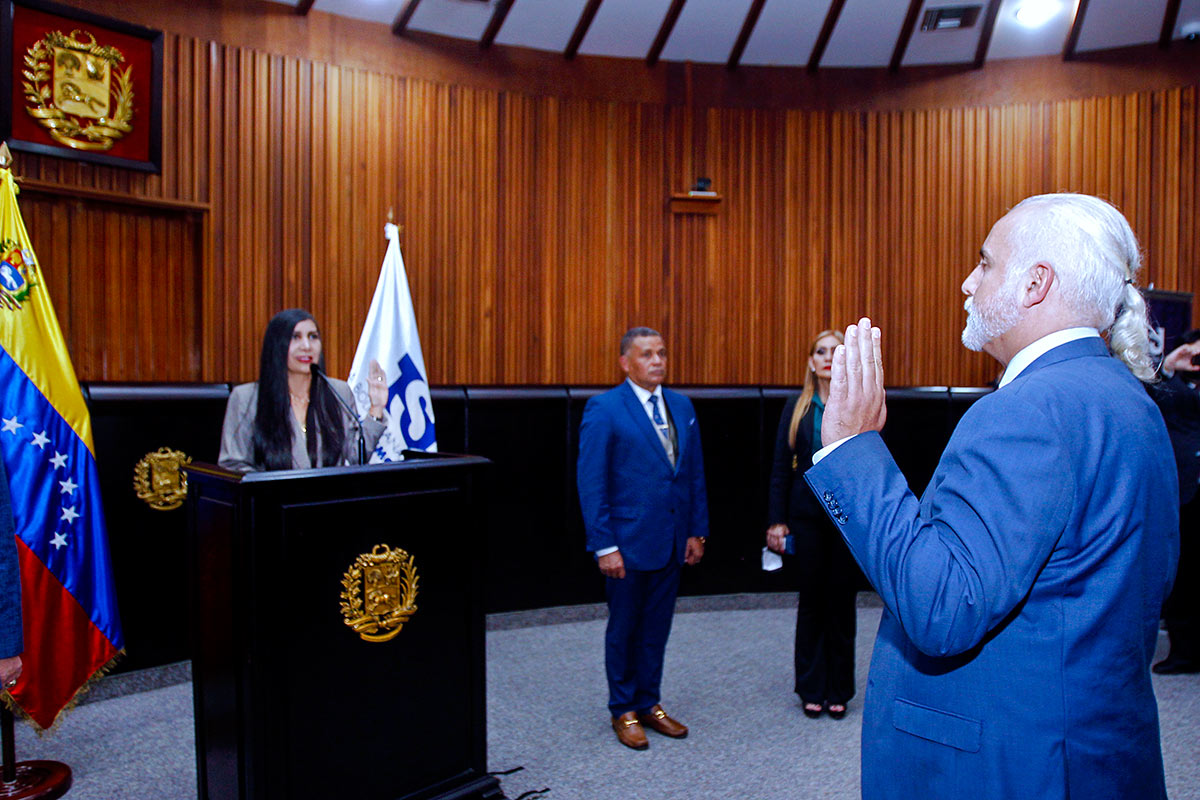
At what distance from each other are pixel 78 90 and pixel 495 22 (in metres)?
2.29

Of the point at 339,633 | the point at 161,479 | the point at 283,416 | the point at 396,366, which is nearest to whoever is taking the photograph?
the point at 339,633

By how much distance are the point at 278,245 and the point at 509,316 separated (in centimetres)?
140

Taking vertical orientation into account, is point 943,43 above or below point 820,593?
above

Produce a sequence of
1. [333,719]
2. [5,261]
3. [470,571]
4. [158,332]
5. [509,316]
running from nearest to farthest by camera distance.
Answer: [333,719] < [470,571] < [5,261] < [158,332] < [509,316]

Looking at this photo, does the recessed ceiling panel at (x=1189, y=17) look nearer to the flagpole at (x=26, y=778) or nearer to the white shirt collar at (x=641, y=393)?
the white shirt collar at (x=641, y=393)

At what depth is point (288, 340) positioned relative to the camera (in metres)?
2.97

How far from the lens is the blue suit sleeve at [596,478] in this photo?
3.05 metres

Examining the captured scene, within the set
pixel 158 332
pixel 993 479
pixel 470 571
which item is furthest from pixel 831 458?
pixel 158 332

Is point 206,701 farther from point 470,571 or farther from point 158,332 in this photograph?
point 158,332

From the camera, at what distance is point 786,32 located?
17.4 ft

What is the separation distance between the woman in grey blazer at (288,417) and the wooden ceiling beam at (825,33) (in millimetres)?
3943

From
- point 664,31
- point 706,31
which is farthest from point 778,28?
point 664,31

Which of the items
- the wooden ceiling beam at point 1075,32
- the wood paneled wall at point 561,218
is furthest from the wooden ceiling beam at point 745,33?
the wooden ceiling beam at point 1075,32

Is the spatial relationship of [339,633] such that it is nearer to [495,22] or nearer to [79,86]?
[79,86]
